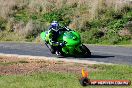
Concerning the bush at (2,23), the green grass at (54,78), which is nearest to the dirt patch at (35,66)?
the green grass at (54,78)

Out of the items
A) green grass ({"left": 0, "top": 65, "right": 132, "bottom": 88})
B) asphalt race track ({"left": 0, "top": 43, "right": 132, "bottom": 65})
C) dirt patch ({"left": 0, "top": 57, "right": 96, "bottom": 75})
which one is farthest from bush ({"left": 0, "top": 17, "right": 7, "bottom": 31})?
green grass ({"left": 0, "top": 65, "right": 132, "bottom": 88})

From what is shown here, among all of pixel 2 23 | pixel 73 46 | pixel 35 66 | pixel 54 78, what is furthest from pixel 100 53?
pixel 2 23

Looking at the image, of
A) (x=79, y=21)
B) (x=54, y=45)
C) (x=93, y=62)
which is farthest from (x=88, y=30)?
(x=93, y=62)

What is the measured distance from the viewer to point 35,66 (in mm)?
17531

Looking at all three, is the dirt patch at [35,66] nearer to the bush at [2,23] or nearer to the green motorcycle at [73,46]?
the green motorcycle at [73,46]

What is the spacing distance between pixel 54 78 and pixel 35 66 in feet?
11.3

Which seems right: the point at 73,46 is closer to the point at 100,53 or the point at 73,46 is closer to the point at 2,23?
the point at 100,53

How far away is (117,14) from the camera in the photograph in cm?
3434

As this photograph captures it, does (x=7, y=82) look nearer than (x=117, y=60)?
Yes

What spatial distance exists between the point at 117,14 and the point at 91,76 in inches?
797

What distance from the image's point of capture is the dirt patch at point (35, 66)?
16188 millimetres

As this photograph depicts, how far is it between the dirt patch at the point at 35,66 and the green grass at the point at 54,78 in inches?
37.6

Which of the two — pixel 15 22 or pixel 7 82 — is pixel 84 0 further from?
pixel 7 82

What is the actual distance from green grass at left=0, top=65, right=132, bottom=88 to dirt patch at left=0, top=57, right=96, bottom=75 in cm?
96
